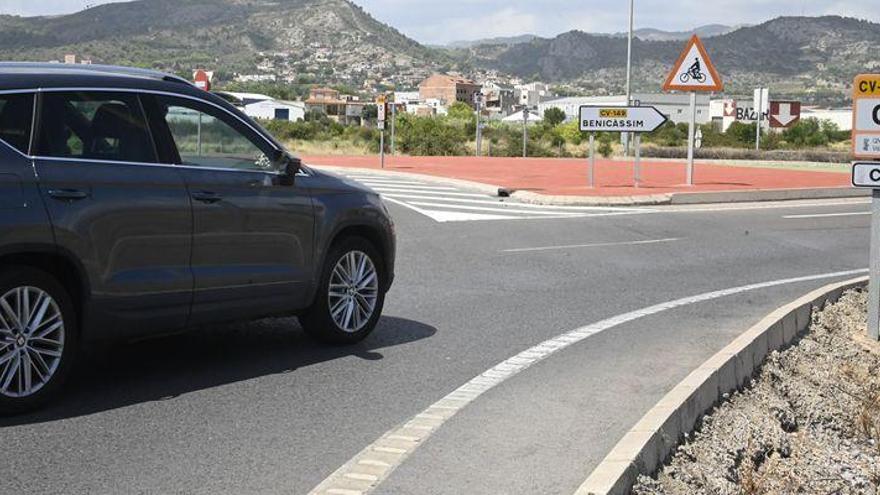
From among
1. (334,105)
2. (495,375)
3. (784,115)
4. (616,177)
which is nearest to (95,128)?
(495,375)

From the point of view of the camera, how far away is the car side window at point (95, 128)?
21.4 ft

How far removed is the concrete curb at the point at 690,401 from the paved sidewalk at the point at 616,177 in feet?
41.7

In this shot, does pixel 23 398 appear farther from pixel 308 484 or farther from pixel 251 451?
pixel 308 484

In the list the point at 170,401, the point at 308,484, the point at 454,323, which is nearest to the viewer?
the point at 308,484

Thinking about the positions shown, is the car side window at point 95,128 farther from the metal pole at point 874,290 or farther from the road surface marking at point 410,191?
the road surface marking at point 410,191

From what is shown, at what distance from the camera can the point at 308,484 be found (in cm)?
542

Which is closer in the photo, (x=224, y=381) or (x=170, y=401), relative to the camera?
(x=170, y=401)

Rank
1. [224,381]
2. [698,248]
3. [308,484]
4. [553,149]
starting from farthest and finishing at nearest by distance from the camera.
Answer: [553,149] < [698,248] < [224,381] < [308,484]

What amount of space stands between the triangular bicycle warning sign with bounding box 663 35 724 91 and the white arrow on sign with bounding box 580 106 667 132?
739 millimetres

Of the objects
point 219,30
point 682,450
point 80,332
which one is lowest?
point 682,450

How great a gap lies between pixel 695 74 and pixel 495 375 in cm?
1720

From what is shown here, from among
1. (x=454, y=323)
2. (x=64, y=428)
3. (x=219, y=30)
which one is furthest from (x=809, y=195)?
(x=219, y=30)

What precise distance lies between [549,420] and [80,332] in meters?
2.73

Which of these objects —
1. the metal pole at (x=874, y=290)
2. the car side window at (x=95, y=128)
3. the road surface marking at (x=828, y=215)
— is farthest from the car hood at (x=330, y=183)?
the road surface marking at (x=828, y=215)
